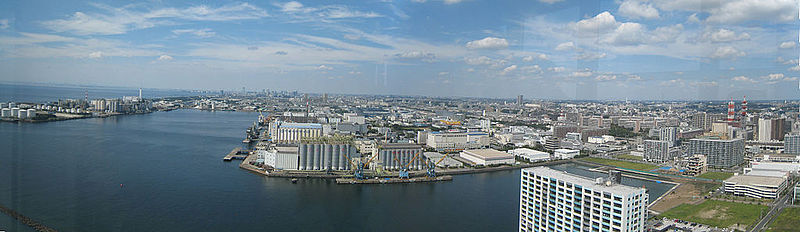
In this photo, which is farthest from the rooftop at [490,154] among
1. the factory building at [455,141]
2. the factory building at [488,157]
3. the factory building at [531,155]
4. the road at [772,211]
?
the road at [772,211]

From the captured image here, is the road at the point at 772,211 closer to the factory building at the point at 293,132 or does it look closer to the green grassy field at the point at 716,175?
the green grassy field at the point at 716,175

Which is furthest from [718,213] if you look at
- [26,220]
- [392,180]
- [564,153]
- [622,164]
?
[26,220]

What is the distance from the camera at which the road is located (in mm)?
5254

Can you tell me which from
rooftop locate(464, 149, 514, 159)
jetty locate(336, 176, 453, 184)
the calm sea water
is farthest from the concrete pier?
rooftop locate(464, 149, 514, 159)

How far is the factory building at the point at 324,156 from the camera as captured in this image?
8.21 metres

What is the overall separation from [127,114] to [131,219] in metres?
17.6

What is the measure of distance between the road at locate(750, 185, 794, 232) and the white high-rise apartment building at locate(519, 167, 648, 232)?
9.35 feet

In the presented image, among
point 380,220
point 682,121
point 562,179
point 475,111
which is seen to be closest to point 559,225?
point 562,179

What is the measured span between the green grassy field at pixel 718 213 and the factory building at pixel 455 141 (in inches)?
253

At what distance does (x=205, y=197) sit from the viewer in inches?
236

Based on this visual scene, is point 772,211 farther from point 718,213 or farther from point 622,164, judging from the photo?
point 622,164

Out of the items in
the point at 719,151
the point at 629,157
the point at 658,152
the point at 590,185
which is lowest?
the point at 629,157

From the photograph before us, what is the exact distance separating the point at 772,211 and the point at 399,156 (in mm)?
5643

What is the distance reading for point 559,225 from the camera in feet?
12.1
